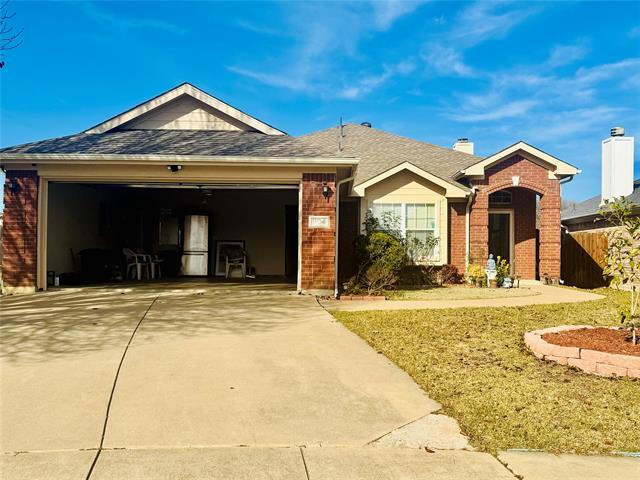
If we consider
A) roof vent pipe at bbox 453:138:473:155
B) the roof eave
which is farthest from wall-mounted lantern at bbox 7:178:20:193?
roof vent pipe at bbox 453:138:473:155

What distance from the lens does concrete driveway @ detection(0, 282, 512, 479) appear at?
337 cm

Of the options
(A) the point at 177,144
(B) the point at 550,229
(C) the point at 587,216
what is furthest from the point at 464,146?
(A) the point at 177,144

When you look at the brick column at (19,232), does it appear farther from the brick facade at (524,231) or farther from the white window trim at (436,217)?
the brick facade at (524,231)

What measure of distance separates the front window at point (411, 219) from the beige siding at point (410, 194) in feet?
0.40

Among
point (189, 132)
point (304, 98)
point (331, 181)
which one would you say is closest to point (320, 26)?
point (331, 181)

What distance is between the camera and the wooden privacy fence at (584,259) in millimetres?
16328

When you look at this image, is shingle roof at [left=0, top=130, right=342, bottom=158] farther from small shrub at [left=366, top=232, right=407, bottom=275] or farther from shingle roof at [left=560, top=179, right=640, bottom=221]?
shingle roof at [left=560, top=179, right=640, bottom=221]

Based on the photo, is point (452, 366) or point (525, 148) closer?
point (452, 366)

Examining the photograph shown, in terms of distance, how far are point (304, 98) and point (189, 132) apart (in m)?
7.94

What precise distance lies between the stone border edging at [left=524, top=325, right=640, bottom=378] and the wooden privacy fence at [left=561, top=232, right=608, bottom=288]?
37.6ft

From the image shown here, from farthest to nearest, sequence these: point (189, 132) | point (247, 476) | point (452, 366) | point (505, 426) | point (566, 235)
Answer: point (566, 235) → point (189, 132) → point (452, 366) → point (505, 426) → point (247, 476)

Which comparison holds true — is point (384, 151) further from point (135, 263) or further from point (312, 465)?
point (312, 465)

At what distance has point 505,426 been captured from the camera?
4.01 m

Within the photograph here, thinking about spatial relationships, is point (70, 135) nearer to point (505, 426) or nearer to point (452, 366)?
point (452, 366)
